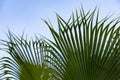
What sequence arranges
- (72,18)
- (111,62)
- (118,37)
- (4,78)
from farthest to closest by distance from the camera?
(4,78)
(72,18)
(118,37)
(111,62)

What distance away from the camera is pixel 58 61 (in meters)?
2.17

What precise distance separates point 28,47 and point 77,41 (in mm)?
1327

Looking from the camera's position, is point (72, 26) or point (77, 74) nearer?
point (77, 74)

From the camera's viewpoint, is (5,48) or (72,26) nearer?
(72,26)

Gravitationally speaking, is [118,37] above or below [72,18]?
below

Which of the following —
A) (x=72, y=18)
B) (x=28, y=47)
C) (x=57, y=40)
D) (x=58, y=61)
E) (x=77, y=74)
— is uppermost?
(x=28, y=47)

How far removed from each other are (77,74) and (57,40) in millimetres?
295

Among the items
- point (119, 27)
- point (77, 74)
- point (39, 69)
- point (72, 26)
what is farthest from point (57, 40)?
point (39, 69)

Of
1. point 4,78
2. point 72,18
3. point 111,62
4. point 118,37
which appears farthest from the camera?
point 4,78

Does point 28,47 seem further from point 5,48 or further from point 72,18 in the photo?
point 72,18

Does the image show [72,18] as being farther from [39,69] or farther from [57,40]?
[39,69]

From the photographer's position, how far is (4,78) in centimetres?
352

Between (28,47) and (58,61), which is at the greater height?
(28,47)

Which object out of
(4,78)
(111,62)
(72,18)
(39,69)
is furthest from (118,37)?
(4,78)
